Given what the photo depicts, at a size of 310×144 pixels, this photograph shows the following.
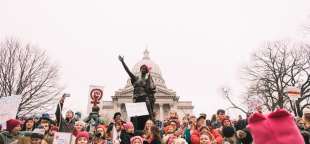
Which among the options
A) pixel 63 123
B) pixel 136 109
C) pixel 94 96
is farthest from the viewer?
pixel 63 123

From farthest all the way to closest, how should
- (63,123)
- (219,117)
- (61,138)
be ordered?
(219,117), (63,123), (61,138)

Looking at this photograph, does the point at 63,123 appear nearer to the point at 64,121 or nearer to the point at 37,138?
the point at 64,121

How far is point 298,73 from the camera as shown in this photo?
103 ft

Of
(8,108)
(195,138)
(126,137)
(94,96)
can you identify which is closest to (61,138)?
(126,137)

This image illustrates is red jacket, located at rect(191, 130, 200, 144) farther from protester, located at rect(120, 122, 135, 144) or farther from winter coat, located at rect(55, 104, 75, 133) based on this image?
winter coat, located at rect(55, 104, 75, 133)

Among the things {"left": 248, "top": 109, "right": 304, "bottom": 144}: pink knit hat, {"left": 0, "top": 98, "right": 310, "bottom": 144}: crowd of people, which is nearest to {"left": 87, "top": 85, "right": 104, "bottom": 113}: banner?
{"left": 0, "top": 98, "right": 310, "bottom": 144}: crowd of people

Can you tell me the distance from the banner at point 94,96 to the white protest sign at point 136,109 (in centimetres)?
165

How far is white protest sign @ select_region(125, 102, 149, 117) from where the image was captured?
797 centimetres

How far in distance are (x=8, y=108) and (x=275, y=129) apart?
738 centimetres

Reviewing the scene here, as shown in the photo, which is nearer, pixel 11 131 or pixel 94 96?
pixel 11 131

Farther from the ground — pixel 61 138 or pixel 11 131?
Answer: pixel 11 131

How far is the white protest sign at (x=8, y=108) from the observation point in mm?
8195

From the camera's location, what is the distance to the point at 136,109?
806 centimetres

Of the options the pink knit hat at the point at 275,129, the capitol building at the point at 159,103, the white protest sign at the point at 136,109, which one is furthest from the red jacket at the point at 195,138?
the capitol building at the point at 159,103
